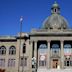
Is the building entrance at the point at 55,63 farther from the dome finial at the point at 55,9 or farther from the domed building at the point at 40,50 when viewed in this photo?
the dome finial at the point at 55,9

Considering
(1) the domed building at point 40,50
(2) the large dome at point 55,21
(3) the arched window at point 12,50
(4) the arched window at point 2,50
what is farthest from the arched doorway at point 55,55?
(4) the arched window at point 2,50

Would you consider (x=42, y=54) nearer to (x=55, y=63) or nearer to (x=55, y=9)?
(x=55, y=63)

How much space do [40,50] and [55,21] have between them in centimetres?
1013

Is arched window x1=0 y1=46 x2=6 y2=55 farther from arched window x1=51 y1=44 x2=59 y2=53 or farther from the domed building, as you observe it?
arched window x1=51 y1=44 x2=59 y2=53

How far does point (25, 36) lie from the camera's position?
82125mm

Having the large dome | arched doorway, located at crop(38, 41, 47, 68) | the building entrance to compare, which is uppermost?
the large dome

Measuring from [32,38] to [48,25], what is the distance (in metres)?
9.02

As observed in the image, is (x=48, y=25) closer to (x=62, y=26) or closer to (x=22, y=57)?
(x=62, y=26)

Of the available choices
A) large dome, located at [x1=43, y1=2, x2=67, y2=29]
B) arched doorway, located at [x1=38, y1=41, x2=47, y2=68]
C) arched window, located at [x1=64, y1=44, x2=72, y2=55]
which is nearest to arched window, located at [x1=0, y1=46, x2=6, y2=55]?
arched doorway, located at [x1=38, y1=41, x2=47, y2=68]

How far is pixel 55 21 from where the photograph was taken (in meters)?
86.9

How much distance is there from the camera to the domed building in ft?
260

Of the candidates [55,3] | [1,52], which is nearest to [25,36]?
[1,52]

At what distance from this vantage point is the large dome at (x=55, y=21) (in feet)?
282

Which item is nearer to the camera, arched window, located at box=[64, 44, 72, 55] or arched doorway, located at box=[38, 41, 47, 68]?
arched window, located at box=[64, 44, 72, 55]
